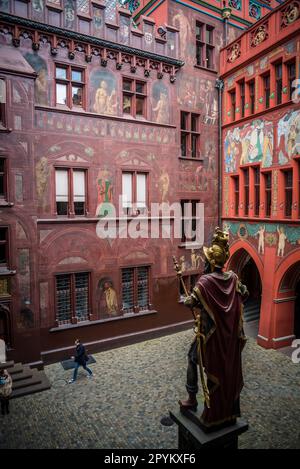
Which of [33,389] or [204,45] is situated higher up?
[204,45]

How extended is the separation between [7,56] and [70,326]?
10.9 meters

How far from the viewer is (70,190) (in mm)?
14227

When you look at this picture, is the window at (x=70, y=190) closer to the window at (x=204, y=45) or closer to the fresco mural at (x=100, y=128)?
the fresco mural at (x=100, y=128)

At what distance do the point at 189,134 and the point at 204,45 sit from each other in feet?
15.9

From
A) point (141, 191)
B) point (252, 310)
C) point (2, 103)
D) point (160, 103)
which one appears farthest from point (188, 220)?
point (2, 103)

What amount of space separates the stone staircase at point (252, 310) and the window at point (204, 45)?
46.0 feet

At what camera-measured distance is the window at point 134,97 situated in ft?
50.7

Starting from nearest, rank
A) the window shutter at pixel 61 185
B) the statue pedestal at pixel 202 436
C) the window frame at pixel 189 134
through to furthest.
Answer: the statue pedestal at pixel 202 436 → the window shutter at pixel 61 185 → the window frame at pixel 189 134

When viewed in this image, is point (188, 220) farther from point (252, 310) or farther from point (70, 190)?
point (252, 310)

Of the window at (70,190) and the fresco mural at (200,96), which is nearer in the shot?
the window at (70,190)

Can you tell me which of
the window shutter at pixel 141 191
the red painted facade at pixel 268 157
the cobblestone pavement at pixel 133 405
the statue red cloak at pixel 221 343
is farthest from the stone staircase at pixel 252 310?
the statue red cloak at pixel 221 343

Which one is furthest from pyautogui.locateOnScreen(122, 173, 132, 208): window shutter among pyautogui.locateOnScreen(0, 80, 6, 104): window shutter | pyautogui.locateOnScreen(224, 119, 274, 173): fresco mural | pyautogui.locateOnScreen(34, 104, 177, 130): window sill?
pyautogui.locateOnScreen(224, 119, 274, 173): fresco mural

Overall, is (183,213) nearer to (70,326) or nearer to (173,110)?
(173,110)

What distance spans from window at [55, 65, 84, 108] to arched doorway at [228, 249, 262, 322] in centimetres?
1118
